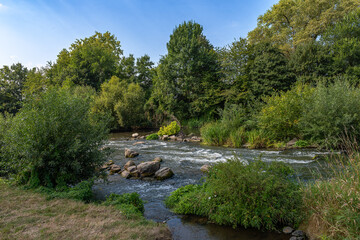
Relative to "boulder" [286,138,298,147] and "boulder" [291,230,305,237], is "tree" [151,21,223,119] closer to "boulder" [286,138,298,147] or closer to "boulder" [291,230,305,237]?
"boulder" [286,138,298,147]

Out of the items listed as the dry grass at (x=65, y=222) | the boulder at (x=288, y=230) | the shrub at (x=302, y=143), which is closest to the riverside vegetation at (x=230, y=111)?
the shrub at (x=302, y=143)

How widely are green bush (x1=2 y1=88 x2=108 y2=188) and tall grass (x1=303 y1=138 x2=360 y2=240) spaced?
582cm

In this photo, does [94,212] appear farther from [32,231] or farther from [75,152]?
[75,152]

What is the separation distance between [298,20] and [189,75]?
14101mm

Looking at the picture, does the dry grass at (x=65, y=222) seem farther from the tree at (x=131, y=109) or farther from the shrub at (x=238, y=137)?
the tree at (x=131, y=109)

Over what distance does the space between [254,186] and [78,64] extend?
40881 mm

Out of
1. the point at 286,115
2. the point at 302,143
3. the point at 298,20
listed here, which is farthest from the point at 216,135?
the point at 298,20

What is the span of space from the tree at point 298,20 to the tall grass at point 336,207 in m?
22.7

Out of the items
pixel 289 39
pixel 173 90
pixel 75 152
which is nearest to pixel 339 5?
pixel 289 39

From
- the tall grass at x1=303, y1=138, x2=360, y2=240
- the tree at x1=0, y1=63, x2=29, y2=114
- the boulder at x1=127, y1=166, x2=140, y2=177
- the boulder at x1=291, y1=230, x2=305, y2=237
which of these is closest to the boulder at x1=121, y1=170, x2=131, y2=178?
the boulder at x1=127, y1=166, x2=140, y2=177

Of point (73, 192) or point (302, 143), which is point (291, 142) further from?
point (73, 192)

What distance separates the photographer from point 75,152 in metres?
6.35

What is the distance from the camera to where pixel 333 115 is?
11867 mm

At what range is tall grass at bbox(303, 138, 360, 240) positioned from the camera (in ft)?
11.3
